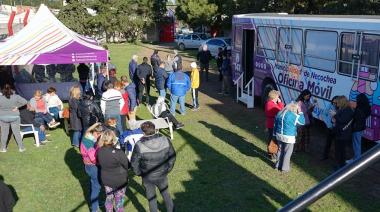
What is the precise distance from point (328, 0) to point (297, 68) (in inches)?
583

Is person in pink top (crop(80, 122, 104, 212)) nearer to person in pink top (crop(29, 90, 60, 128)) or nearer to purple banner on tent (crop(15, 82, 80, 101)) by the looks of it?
person in pink top (crop(29, 90, 60, 128))

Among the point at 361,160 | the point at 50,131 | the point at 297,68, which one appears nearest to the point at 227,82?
the point at 297,68

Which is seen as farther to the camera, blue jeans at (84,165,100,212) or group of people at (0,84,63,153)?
group of people at (0,84,63,153)

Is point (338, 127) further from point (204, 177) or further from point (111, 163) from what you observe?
point (111, 163)

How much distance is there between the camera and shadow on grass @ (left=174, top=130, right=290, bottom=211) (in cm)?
754

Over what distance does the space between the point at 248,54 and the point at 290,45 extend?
3310 millimetres

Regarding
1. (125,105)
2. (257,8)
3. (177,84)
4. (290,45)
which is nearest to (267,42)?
(290,45)

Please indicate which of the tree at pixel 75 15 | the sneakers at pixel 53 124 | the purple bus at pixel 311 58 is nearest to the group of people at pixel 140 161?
the purple bus at pixel 311 58

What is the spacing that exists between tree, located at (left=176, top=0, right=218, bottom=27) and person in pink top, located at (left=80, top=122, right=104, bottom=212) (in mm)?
37557

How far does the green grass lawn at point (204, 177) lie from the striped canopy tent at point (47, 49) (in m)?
2.17

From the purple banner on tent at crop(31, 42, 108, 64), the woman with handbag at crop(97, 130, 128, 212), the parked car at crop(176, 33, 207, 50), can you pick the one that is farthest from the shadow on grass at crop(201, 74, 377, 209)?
the parked car at crop(176, 33, 207, 50)

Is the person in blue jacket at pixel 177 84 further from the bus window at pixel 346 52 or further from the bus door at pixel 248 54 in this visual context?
the bus window at pixel 346 52

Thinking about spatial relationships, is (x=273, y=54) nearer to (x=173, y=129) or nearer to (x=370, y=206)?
(x=173, y=129)

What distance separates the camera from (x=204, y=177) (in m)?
8.86
